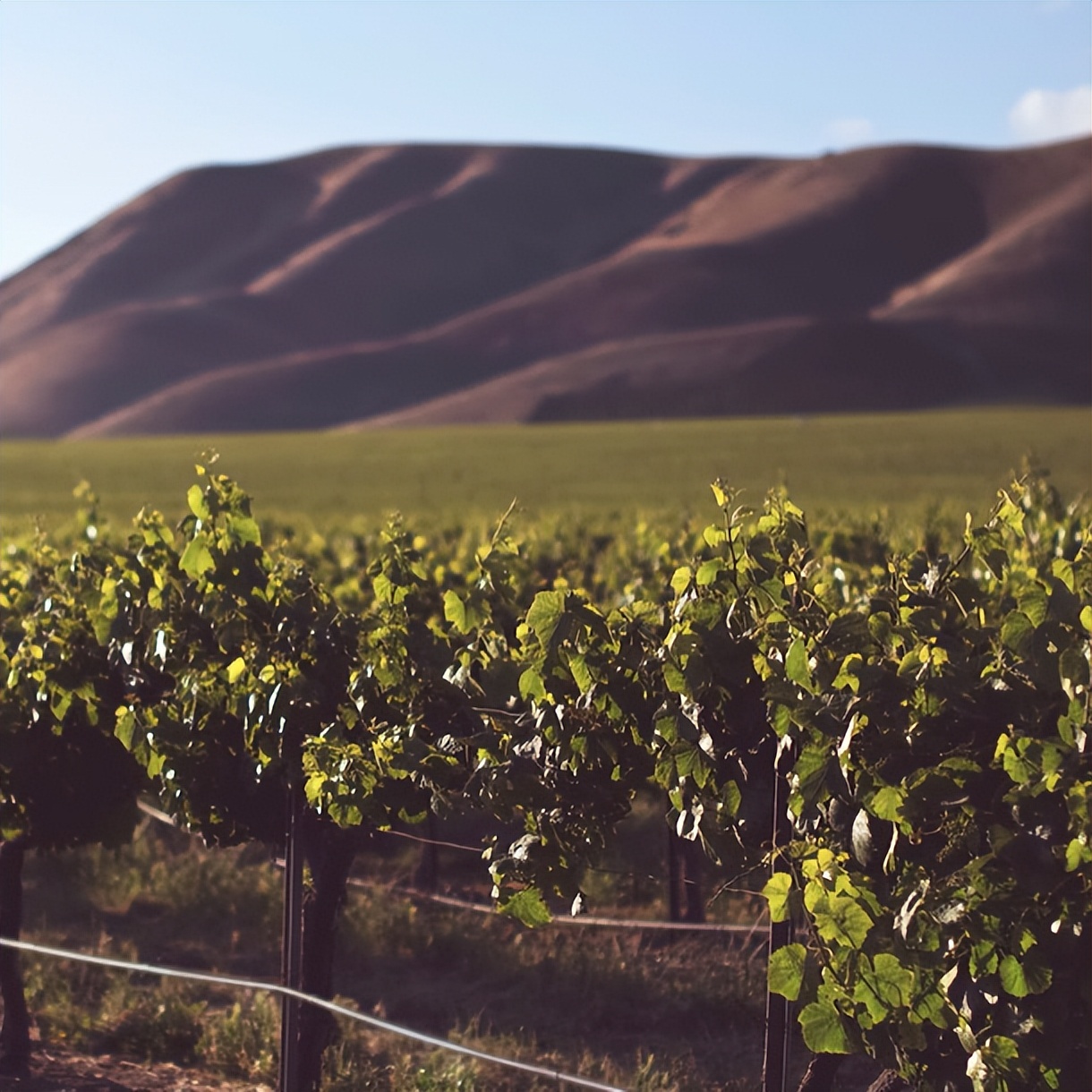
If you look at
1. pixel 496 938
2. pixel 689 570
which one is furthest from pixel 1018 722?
pixel 496 938

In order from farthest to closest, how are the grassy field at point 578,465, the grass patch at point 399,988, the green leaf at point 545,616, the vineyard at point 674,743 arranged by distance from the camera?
the grassy field at point 578,465, the grass patch at point 399,988, the green leaf at point 545,616, the vineyard at point 674,743

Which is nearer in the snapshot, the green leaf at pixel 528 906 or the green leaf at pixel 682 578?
the green leaf at pixel 682 578

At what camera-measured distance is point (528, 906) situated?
4.80 metres

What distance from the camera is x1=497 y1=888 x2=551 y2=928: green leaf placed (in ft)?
15.7

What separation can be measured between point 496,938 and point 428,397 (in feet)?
497

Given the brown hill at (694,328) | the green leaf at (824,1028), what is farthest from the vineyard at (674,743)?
the brown hill at (694,328)

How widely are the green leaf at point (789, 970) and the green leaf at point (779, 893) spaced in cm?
9

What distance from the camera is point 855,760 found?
13.1 feet

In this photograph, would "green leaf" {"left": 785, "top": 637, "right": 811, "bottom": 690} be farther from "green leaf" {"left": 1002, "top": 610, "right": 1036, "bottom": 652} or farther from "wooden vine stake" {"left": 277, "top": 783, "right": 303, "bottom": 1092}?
"wooden vine stake" {"left": 277, "top": 783, "right": 303, "bottom": 1092}

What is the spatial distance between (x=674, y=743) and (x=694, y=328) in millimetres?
158267

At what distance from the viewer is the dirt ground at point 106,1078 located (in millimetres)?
6258

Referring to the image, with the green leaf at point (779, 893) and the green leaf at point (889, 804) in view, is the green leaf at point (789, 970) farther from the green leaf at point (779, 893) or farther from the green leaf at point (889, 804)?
the green leaf at point (889, 804)

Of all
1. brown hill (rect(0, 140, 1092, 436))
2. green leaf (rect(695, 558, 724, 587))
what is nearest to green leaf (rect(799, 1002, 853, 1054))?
green leaf (rect(695, 558, 724, 587))

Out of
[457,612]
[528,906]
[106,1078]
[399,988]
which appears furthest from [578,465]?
[528,906]
